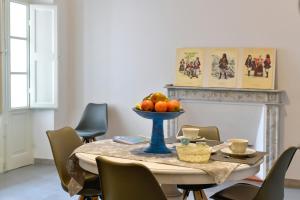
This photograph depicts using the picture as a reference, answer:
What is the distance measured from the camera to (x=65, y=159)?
9.98 ft

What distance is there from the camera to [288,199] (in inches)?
168

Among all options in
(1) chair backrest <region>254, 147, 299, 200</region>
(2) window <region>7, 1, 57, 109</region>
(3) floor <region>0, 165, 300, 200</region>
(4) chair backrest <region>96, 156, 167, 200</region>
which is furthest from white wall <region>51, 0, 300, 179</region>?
(4) chair backrest <region>96, 156, 167, 200</region>

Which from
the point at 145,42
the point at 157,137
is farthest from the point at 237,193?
the point at 145,42

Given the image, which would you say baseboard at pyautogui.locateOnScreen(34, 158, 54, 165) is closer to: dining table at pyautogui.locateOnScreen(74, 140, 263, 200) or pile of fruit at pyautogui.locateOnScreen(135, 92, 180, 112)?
dining table at pyautogui.locateOnScreen(74, 140, 263, 200)

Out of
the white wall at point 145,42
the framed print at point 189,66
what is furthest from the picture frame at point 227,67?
the white wall at point 145,42

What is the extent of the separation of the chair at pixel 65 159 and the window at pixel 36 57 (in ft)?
7.91

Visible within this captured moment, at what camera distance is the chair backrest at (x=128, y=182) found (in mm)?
2039

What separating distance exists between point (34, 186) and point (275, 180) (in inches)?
119

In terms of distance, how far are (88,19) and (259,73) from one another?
2.46m

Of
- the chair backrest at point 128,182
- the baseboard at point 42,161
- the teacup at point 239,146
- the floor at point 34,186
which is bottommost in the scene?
the floor at point 34,186

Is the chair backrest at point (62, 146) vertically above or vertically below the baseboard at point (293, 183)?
above

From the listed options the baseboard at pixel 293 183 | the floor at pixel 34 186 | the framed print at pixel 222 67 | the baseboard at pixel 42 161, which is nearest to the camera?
the floor at pixel 34 186

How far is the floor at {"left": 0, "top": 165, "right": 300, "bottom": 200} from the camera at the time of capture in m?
4.23

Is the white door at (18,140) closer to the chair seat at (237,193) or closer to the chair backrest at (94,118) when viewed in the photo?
the chair backrest at (94,118)
